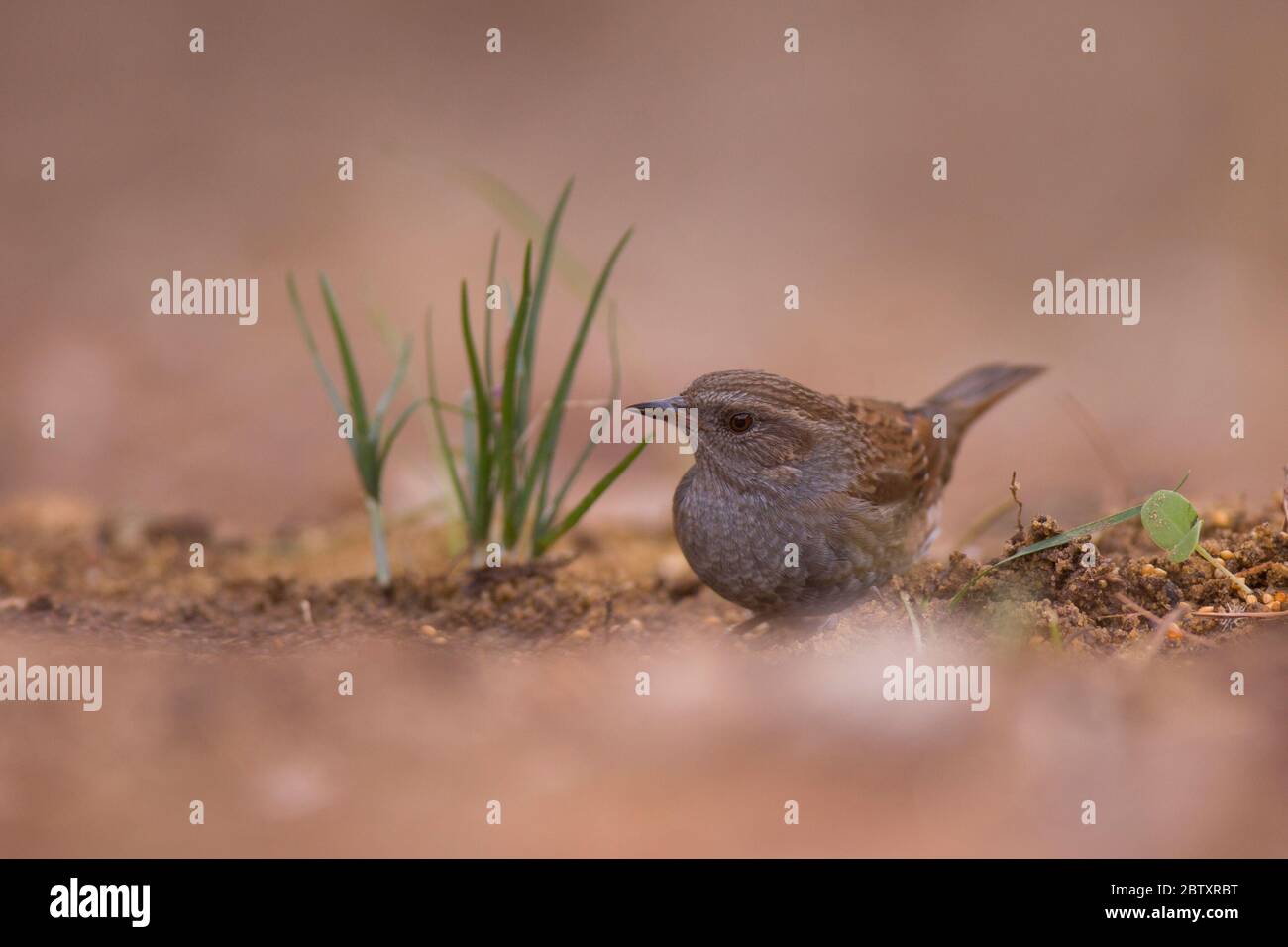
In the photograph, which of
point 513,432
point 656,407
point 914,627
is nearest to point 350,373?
point 513,432

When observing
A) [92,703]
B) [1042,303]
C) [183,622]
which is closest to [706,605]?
[183,622]

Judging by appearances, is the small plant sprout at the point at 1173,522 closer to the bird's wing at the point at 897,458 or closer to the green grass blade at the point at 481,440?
the bird's wing at the point at 897,458

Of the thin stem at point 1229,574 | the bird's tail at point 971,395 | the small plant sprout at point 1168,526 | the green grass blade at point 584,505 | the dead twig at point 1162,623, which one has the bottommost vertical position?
the dead twig at point 1162,623

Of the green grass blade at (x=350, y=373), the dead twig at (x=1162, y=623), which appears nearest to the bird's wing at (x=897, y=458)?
the dead twig at (x=1162, y=623)

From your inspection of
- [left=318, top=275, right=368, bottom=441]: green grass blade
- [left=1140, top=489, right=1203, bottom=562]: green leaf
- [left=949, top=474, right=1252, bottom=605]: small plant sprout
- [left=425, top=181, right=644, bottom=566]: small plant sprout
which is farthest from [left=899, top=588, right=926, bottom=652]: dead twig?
[left=318, top=275, right=368, bottom=441]: green grass blade

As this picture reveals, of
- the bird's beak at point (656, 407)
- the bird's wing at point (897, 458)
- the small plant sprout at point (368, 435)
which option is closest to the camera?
the bird's beak at point (656, 407)

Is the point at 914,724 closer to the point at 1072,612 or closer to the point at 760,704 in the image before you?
the point at 760,704

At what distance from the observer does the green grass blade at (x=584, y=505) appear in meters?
4.52

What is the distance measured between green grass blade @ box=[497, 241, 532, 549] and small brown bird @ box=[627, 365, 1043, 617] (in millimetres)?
631

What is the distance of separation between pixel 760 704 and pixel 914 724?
0.38 m

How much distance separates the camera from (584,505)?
15.5 feet

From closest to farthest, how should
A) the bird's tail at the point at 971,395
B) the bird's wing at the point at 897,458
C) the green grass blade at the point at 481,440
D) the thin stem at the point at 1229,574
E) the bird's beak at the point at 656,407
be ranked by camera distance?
the thin stem at the point at 1229,574 → the bird's beak at the point at 656,407 → the bird's wing at the point at 897,458 → the green grass blade at the point at 481,440 → the bird's tail at the point at 971,395

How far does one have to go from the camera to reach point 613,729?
297 centimetres

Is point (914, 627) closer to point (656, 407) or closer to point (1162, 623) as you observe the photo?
point (1162, 623)
